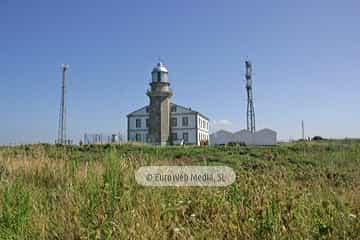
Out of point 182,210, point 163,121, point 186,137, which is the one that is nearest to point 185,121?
point 186,137

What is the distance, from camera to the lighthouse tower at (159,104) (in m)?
44.0

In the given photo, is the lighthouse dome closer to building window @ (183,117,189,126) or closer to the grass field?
building window @ (183,117,189,126)

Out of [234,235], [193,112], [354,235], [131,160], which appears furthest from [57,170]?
[193,112]

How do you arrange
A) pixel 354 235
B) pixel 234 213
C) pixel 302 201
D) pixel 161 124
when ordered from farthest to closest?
pixel 161 124, pixel 302 201, pixel 234 213, pixel 354 235

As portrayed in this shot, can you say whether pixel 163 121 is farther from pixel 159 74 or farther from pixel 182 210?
pixel 182 210

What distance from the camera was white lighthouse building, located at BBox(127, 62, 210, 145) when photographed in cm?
4406

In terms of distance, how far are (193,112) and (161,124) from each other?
15.0 meters

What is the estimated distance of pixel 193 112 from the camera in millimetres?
58125

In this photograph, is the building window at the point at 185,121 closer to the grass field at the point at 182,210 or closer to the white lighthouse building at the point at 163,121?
the white lighthouse building at the point at 163,121

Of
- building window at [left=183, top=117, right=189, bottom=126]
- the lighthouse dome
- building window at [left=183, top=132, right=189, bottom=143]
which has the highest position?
the lighthouse dome

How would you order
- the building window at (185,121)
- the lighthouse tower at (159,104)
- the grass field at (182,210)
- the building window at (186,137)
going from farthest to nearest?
the building window at (185,121)
the building window at (186,137)
the lighthouse tower at (159,104)
the grass field at (182,210)

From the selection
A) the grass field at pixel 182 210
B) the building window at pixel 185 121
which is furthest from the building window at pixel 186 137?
the grass field at pixel 182 210

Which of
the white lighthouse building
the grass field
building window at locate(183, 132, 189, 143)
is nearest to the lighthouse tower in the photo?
the white lighthouse building

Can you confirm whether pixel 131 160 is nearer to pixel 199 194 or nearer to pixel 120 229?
pixel 199 194
